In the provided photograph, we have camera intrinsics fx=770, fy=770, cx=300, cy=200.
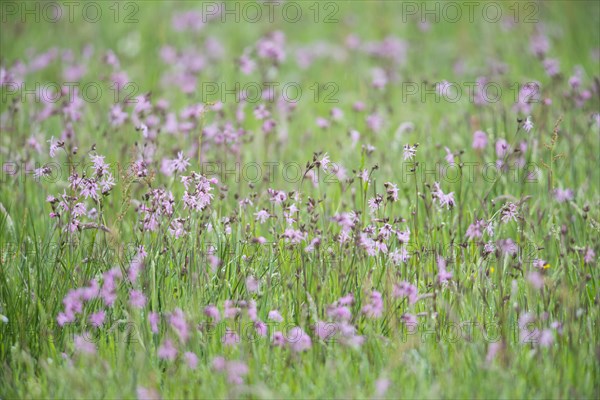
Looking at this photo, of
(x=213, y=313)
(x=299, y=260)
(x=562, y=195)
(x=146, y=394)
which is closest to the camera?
(x=146, y=394)

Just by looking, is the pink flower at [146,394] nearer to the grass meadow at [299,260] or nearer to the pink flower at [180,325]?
the grass meadow at [299,260]

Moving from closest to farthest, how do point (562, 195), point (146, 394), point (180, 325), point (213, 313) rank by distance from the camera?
point (146, 394)
point (180, 325)
point (213, 313)
point (562, 195)

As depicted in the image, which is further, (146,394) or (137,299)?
(137,299)

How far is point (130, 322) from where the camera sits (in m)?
3.03

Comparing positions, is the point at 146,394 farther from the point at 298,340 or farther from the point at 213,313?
the point at 298,340

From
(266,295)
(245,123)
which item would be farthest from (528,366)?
(245,123)

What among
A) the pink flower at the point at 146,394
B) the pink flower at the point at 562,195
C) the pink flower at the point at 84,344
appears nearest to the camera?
the pink flower at the point at 146,394

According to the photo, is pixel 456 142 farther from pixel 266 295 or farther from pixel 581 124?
pixel 266 295

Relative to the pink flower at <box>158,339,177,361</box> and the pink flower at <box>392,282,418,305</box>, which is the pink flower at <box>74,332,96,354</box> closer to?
the pink flower at <box>158,339,177,361</box>

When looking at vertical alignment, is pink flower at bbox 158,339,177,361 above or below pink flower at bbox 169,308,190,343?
below

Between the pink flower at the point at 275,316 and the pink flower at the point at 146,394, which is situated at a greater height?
the pink flower at the point at 275,316

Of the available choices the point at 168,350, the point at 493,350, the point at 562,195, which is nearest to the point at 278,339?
the point at 168,350

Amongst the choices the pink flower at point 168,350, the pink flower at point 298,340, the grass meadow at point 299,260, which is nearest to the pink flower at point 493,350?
the grass meadow at point 299,260

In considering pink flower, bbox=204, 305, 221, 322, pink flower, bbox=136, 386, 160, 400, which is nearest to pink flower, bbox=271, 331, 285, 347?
pink flower, bbox=204, 305, 221, 322
